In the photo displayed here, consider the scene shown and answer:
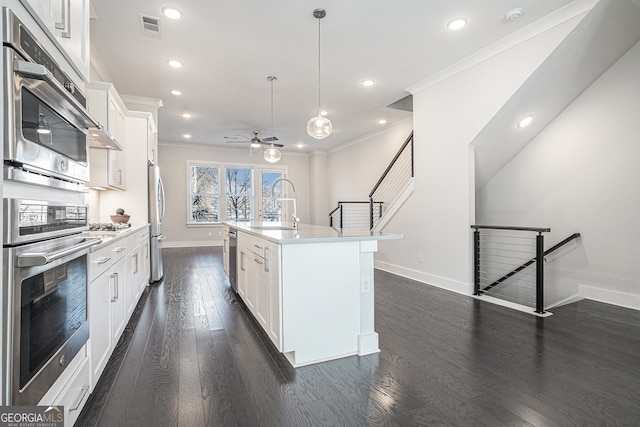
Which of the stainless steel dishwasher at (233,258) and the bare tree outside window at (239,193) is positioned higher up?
the bare tree outside window at (239,193)

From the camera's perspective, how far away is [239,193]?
9.58 metres

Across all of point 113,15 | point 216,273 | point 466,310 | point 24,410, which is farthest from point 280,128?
point 24,410

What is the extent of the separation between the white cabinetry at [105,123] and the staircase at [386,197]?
3.63 m

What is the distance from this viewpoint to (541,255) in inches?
131

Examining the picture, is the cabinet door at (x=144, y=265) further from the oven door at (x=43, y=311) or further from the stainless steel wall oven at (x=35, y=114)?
the stainless steel wall oven at (x=35, y=114)

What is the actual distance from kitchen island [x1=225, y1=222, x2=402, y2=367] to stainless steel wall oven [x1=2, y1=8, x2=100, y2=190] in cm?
124

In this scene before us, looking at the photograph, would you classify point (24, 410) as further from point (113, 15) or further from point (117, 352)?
point (113, 15)

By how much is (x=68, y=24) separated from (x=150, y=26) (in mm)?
2092

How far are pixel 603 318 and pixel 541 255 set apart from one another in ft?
2.57

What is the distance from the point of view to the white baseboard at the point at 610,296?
3473 mm

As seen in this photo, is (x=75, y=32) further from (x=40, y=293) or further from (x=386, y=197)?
(x=386, y=197)

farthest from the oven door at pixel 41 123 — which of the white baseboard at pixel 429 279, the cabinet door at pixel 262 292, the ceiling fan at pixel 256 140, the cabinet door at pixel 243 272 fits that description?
the ceiling fan at pixel 256 140

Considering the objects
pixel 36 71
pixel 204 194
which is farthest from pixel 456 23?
pixel 204 194

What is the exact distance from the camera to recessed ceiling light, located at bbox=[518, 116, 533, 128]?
13.3 ft
